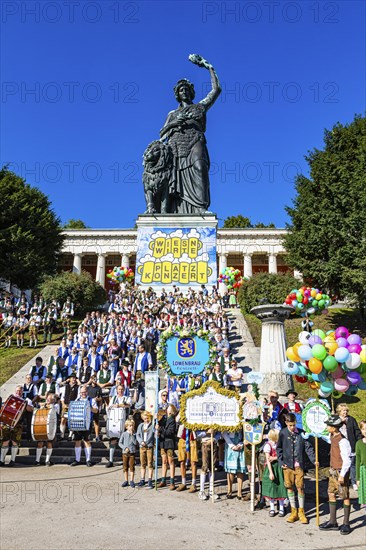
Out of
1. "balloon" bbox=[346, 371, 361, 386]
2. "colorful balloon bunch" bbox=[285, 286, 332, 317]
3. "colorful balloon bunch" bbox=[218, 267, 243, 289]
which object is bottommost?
"balloon" bbox=[346, 371, 361, 386]

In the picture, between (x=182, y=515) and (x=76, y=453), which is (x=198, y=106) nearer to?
(x=76, y=453)

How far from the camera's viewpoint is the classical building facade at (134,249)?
6291cm

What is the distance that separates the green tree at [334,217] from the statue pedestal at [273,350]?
1006 centimetres

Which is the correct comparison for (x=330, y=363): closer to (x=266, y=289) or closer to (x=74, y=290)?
(x=266, y=289)

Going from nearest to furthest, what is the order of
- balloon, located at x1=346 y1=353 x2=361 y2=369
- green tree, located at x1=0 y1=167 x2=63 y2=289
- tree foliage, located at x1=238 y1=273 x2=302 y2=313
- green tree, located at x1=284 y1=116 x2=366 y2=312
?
balloon, located at x1=346 y1=353 x2=361 y2=369 < green tree, located at x1=284 y1=116 x2=366 y2=312 < tree foliage, located at x1=238 y1=273 x2=302 y2=313 < green tree, located at x1=0 y1=167 x2=63 y2=289

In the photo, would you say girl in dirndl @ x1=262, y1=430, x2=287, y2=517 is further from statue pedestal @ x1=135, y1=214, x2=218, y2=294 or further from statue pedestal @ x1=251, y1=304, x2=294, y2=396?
statue pedestal @ x1=135, y1=214, x2=218, y2=294

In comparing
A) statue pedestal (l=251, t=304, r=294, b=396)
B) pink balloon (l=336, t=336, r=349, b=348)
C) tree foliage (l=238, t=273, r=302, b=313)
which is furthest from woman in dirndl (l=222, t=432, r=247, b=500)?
tree foliage (l=238, t=273, r=302, b=313)

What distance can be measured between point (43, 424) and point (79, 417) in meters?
0.84

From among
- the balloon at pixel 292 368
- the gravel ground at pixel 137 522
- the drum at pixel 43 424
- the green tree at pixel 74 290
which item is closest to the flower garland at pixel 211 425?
the gravel ground at pixel 137 522

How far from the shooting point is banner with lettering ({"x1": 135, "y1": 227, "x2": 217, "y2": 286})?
27.5 metres

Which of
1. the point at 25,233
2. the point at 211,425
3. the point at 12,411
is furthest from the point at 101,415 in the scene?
the point at 25,233

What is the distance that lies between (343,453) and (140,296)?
61.5ft

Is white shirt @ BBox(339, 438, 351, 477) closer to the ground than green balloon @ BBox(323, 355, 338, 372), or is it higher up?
closer to the ground

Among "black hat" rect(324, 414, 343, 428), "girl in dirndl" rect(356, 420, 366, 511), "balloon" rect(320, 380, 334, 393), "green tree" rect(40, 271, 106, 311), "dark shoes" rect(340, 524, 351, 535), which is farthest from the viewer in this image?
"green tree" rect(40, 271, 106, 311)
